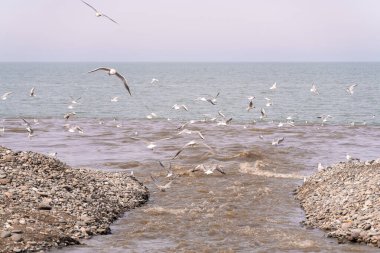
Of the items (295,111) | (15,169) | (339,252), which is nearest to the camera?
(339,252)

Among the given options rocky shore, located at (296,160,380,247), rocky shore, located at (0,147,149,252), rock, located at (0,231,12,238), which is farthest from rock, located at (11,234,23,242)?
rocky shore, located at (296,160,380,247)

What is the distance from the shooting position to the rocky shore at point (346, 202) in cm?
2009

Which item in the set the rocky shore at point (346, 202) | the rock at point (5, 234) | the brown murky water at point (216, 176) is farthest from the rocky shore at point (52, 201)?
the rocky shore at point (346, 202)

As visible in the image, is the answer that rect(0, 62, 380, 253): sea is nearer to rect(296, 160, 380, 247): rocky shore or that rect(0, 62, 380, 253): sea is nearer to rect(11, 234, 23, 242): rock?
rect(296, 160, 380, 247): rocky shore

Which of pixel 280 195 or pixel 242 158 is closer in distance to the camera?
pixel 280 195

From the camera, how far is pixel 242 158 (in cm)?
4072

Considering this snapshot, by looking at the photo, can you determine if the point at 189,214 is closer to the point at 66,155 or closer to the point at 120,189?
the point at 120,189

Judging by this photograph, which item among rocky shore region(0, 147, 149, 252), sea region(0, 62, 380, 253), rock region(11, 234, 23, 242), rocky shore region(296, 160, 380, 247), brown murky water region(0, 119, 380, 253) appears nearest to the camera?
rock region(11, 234, 23, 242)

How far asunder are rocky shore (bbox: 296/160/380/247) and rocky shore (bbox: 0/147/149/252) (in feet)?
27.0

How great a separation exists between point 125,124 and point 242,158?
28859 mm

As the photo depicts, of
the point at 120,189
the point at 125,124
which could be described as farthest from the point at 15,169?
the point at 125,124

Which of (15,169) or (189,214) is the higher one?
(15,169)

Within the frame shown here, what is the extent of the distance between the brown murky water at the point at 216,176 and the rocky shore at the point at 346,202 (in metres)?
0.59

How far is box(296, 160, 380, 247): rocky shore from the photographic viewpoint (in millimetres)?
20094
